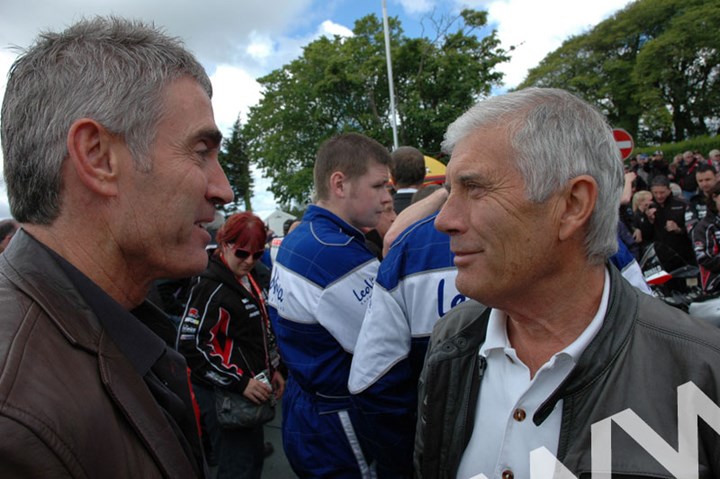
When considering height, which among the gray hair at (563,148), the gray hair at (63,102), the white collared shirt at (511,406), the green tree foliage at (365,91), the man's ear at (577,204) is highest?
the green tree foliage at (365,91)

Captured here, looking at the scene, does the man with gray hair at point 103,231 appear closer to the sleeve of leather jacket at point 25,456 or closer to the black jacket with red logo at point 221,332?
the sleeve of leather jacket at point 25,456

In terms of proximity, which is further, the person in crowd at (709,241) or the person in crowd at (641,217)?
the person in crowd at (641,217)

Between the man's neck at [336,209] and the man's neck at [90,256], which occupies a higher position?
the man's neck at [336,209]

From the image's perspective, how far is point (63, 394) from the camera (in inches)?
33.9

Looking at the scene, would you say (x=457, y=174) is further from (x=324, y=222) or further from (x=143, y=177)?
(x=324, y=222)

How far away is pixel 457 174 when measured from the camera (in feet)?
5.02

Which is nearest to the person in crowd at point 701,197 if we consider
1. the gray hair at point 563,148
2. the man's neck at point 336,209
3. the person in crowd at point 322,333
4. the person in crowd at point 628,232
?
the person in crowd at point 628,232

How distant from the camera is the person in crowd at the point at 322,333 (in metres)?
2.48

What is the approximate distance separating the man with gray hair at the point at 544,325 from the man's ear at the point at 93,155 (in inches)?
37.4

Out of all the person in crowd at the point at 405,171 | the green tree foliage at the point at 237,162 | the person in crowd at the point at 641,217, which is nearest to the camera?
the person in crowd at the point at 405,171

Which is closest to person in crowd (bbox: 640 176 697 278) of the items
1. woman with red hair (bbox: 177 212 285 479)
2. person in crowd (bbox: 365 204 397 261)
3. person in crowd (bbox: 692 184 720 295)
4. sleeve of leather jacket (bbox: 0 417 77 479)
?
person in crowd (bbox: 692 184 720 295)

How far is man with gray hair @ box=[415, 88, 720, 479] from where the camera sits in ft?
4.09

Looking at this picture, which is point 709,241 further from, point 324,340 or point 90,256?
point 90,256

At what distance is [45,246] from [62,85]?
37 cm
